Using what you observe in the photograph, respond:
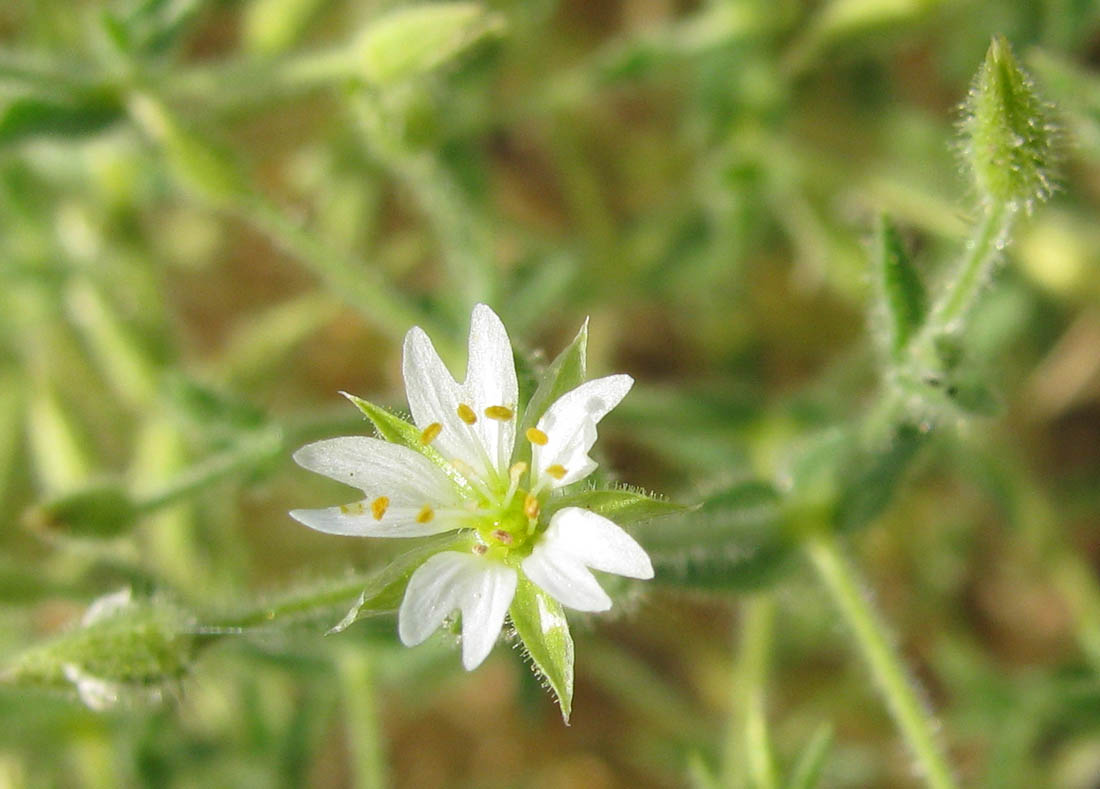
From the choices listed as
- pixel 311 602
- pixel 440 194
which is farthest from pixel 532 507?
pixel 440 194

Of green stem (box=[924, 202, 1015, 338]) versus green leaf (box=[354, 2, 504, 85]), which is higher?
green leaf (box=[354, 2, 504, 85])

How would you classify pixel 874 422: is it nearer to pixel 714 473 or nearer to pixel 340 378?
pixel 714 473

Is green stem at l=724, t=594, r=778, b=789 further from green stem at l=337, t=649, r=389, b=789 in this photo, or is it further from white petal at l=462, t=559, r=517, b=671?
white petal at l=462, t=559, r=517, b=671

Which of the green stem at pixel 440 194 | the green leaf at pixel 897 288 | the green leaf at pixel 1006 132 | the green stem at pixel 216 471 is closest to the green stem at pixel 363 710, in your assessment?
the green stem at pixel 216 471

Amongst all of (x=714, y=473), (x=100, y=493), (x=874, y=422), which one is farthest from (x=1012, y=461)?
(x=100, y=493)

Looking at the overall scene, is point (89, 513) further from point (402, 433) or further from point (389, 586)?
point (389, 586)

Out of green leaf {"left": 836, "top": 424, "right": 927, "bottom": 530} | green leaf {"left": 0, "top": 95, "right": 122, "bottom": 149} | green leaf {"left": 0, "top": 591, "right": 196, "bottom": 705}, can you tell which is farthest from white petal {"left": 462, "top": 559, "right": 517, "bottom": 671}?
green leaf {"left": 0, "top": 95, "right": 122, "bottom": 149}
